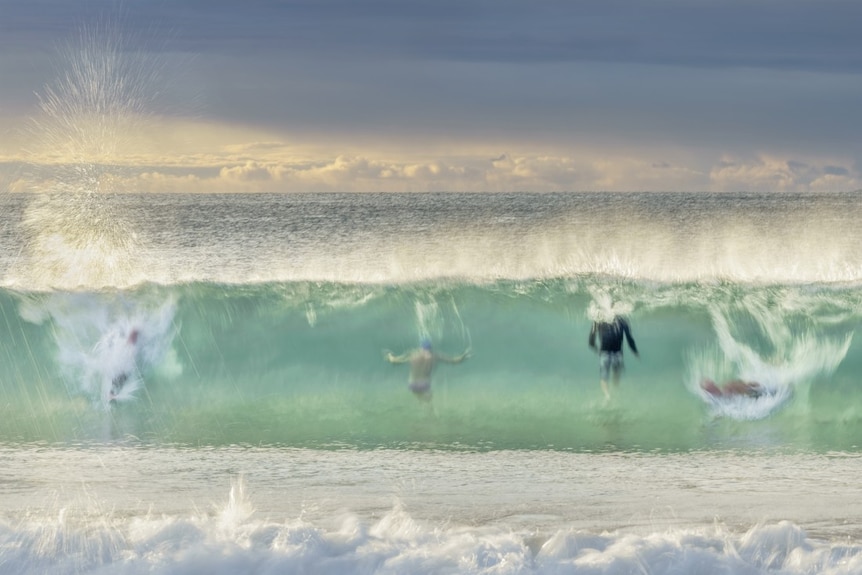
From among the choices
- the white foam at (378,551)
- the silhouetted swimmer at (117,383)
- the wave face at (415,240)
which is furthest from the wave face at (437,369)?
the wave face at (415,240)

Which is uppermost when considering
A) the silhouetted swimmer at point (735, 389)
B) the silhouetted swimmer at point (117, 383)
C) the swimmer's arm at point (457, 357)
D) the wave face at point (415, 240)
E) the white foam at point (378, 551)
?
the wave face at point (415, 240)

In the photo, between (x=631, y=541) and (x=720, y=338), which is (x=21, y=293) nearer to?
(x=720, y=338)

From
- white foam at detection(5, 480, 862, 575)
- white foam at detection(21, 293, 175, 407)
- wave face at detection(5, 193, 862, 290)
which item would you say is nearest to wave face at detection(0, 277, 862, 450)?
white foam at detection(21, 293, 175, 407)

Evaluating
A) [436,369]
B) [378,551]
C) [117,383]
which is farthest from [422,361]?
[378,551]

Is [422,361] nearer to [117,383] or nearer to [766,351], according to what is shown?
[117,383]

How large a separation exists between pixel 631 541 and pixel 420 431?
499 centimetres

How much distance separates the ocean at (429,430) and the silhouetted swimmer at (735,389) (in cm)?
10

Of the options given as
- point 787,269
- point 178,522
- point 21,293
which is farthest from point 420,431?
point 787,269

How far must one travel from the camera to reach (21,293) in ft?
43.0

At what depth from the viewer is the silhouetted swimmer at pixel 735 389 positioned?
10625mm

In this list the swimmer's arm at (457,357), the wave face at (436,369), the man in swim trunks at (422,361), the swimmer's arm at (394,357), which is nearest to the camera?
the wave face at (436,369)

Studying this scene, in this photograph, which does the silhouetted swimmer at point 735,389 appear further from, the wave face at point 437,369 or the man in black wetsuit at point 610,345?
the man in black wetsuit at point 610,345

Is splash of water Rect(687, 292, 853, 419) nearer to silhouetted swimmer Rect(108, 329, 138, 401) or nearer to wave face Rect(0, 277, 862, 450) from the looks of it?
wave face Rect(0, 277, 862, 450)

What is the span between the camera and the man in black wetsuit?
36.9ft
